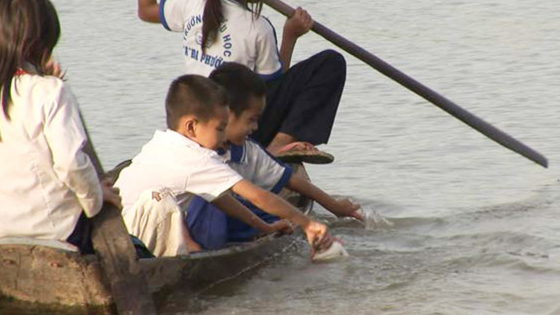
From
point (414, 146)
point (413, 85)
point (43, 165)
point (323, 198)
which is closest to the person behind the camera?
point (43, 165)

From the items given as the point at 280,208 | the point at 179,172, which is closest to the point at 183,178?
the point at 179,172

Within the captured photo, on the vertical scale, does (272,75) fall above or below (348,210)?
above

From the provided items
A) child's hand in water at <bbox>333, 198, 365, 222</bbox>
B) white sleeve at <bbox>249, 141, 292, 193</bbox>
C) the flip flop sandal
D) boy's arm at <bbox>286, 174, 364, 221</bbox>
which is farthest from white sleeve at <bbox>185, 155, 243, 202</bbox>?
the flip flop sandal

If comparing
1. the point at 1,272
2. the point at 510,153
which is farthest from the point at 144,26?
the point at 1,272

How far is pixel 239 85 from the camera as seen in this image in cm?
580

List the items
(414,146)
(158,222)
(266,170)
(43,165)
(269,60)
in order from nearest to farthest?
1. (43,165)
2. (158,222)
3. (266,170)
4. (269,60)
5. (414,146)

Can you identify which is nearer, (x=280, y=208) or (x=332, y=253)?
(x=280, y=208)

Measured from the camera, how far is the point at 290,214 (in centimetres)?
545

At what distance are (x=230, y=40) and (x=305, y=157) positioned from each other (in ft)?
2.11

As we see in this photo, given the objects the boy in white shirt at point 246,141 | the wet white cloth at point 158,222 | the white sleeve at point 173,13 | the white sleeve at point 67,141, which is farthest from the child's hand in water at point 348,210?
the white sleeve at point 67,141

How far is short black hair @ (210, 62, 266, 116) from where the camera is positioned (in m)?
5.78

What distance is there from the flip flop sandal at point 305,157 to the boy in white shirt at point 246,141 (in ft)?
1.56

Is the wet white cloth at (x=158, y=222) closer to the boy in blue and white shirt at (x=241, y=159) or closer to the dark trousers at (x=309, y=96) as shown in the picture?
the boy in blue and white shirt at (x=241, y=159)

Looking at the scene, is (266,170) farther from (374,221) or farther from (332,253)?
(374,221)
